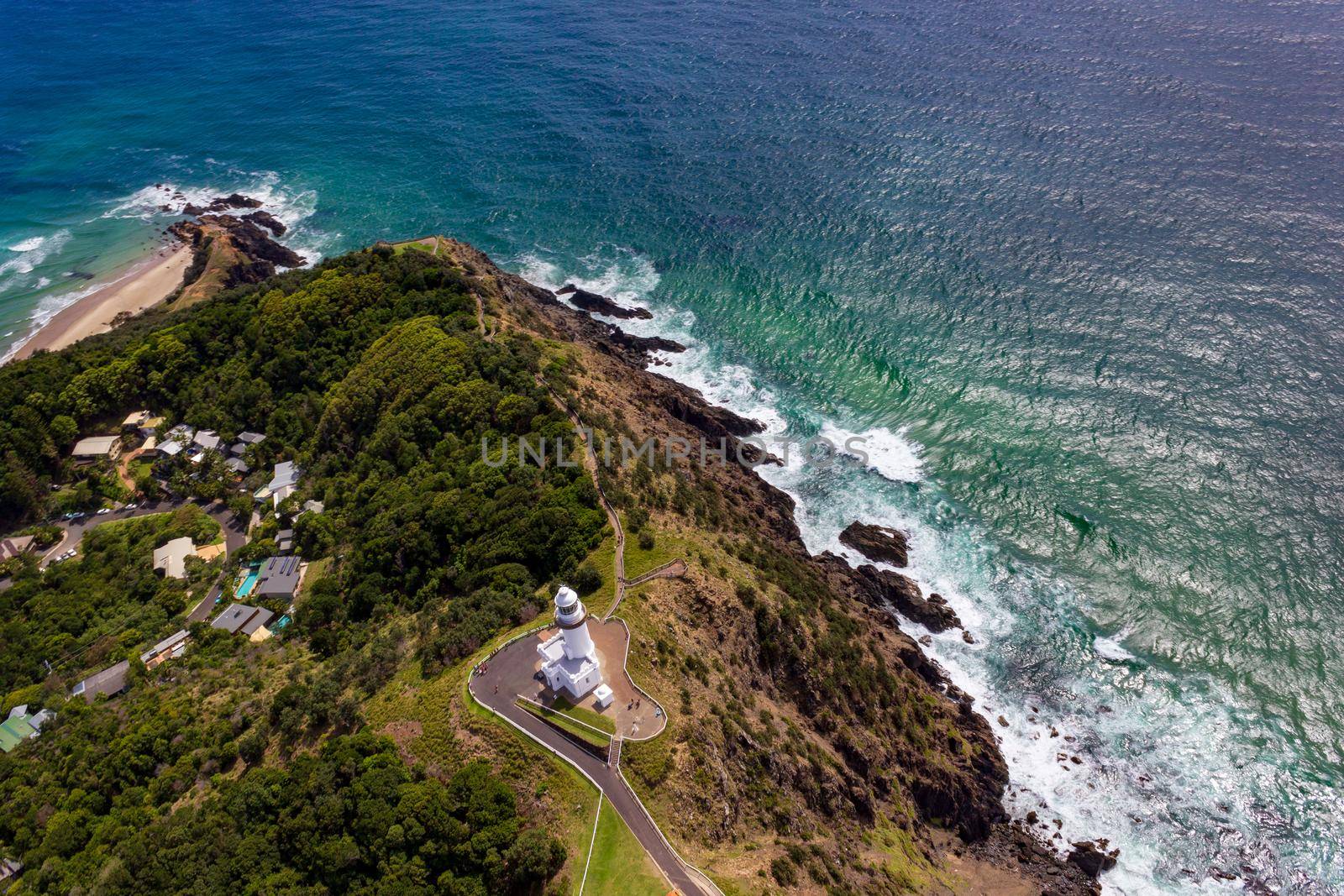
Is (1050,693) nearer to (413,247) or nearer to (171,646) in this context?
(171,646)

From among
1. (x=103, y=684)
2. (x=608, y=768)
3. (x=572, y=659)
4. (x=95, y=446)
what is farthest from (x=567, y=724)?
(x=95, y=446)

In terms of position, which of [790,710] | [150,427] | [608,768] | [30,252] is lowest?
[790,710]

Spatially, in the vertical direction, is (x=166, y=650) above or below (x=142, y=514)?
below

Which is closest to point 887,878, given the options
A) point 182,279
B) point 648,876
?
point 648,876

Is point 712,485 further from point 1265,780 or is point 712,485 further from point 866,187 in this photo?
point 866,187

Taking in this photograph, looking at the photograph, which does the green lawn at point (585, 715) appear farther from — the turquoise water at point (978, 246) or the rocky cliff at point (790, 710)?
the turquoise water at point (978, 246)

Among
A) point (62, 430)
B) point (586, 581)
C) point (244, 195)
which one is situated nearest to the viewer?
point (586, 581)

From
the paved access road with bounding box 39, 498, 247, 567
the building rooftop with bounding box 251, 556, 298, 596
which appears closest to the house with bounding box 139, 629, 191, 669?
the building rooftop with bounding box 251, 556, 298, 596
